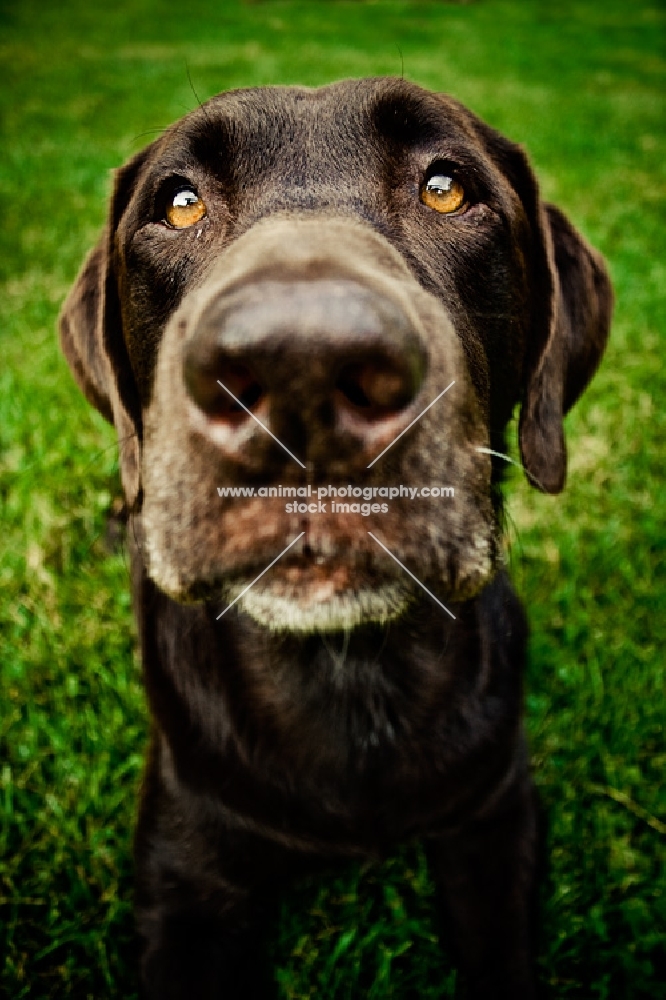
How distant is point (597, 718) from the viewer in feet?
8.22

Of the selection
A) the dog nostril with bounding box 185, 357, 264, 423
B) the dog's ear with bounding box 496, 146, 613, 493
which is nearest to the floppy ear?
the dog's ear with bounding box 496, 146, 613, 493

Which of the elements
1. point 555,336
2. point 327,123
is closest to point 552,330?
point 555,336

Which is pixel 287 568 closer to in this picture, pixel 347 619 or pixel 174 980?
pixel 347 619

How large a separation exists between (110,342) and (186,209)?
0.50m

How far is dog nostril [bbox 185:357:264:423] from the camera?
92 centimetres

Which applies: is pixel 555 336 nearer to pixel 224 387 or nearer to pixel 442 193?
pixel 442 193

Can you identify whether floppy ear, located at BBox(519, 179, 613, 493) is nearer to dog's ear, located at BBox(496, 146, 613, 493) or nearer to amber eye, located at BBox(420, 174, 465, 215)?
dog's ear, located at BBox(496, 146, 613, 493)

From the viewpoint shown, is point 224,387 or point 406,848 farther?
point 406,848

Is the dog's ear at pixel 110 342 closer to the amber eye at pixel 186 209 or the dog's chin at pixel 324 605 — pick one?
the amber eye at pixel 186 209

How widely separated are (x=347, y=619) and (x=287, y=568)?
0.17 meters

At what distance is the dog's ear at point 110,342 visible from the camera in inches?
77.0

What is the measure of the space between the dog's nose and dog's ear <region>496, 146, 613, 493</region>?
1.05 metres

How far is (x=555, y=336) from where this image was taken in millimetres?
1922

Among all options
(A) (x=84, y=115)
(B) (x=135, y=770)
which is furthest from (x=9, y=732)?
(A) (x=84, y=115)
